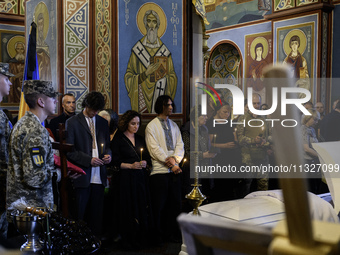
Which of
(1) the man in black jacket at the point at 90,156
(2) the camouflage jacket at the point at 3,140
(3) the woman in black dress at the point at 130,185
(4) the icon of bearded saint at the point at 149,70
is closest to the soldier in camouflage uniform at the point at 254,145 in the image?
(4) the icon of bearded saint at the point at 149,70

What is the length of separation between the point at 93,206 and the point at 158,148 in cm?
98

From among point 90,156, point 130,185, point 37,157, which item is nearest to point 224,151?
point 130,185

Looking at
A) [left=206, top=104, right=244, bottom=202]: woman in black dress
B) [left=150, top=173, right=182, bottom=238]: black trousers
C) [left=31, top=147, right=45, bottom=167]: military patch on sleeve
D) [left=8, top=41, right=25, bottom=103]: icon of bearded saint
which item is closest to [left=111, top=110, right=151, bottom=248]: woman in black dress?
[left=150, top=173, right=182, bottom=238]: black trousers

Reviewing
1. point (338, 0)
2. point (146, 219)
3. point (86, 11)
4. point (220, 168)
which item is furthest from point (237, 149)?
point (338, 0)

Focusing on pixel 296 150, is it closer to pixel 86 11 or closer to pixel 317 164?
pixel 317 164

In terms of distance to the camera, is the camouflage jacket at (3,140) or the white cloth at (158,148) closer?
the camouflage jacket at (3,140)

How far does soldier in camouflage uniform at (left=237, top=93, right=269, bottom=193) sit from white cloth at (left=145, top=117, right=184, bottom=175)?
1103 millimetres

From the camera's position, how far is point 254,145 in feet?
18.7

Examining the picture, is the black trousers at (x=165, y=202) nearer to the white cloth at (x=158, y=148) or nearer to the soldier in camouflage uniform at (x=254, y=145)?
the white cloth at (x=158, y=148)

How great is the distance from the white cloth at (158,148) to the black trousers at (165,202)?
0.10 meters

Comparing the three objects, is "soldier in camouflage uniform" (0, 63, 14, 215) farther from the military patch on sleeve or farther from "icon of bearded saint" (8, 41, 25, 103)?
"icon of bearded saint" (8, 41, 25, 103)

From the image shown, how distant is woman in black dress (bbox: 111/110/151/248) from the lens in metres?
4.63

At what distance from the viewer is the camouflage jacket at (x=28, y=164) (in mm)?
2869

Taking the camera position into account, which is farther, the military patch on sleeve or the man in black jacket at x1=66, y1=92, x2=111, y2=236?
the man in black jacket at x1=66, y1=92, x2=111, y2=236
